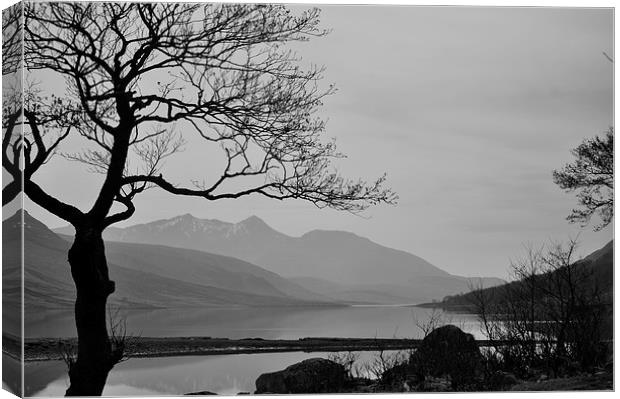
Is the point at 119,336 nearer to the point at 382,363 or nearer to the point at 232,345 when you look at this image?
the point at 232,345

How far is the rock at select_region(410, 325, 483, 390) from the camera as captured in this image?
8.98m

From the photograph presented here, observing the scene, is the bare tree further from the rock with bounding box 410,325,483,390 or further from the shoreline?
the rock with bounding box 410,325,483,390

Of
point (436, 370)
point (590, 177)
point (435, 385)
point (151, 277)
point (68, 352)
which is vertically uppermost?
point (590, 177)

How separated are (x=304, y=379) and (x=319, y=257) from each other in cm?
119

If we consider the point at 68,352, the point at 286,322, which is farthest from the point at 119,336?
the point at 286,322

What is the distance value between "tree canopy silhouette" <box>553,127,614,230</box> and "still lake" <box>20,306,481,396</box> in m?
1.48

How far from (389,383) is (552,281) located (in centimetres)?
185

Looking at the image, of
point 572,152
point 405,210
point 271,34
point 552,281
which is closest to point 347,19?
point 271,34

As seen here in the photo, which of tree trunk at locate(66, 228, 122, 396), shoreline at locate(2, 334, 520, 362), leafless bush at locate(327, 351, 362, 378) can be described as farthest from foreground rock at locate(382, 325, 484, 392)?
tree trunk at locate(66, 228, 122, 396)

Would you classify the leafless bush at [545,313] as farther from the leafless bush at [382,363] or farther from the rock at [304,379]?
the rock at [304,379]

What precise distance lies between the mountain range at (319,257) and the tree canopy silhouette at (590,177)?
103cm

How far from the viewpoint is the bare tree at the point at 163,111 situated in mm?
8477

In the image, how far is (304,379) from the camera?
28.9 ft

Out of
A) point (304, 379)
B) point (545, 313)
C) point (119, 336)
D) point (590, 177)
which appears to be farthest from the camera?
point (545, 313)
